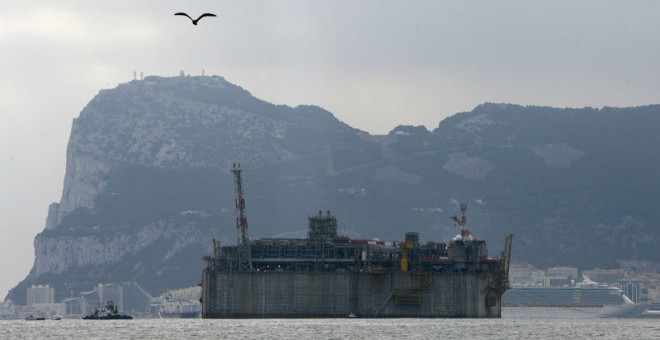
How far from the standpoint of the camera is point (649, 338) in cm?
19688

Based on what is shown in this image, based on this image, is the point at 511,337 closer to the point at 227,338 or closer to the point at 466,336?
the point at 466,336

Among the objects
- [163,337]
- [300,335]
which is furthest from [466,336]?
[163,337]

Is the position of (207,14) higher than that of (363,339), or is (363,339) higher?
(207,14)

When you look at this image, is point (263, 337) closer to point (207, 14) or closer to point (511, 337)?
point (511, 337)

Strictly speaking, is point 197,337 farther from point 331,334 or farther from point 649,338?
point 649,338

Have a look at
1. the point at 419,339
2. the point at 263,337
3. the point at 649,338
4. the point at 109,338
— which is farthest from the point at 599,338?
the point at 109,338

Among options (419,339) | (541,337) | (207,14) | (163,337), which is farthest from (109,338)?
(207,14)

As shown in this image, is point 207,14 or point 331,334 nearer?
point 207,14

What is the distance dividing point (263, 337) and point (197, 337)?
7.96m

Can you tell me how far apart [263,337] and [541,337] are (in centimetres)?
2947

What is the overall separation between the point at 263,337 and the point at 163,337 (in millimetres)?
Answer: 12304

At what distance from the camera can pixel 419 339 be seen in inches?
7485

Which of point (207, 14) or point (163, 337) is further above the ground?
point (207, 14)

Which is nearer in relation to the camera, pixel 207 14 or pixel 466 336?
pixel 207 14
